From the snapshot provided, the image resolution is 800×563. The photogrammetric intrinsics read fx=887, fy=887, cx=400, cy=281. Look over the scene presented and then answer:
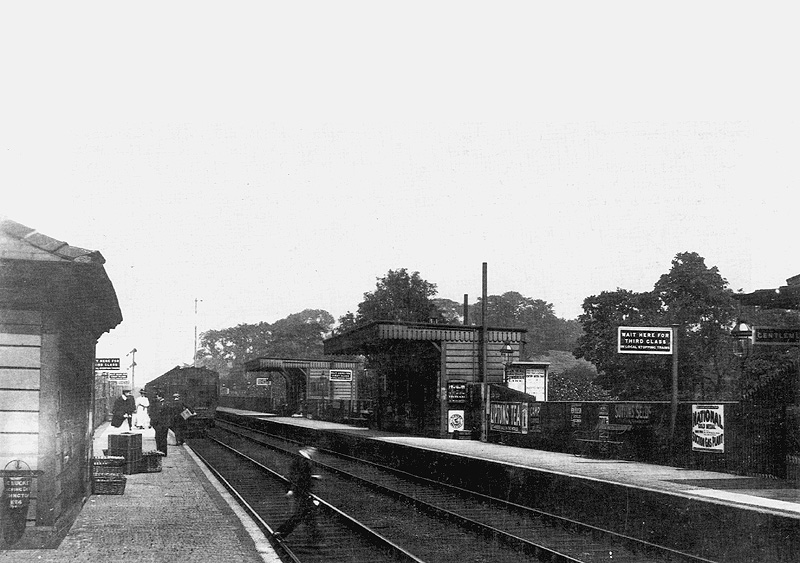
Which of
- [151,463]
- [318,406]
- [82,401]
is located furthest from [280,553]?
[318,406]

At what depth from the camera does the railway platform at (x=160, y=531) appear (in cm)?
927

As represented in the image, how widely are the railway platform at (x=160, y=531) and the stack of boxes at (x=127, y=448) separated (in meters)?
1.23

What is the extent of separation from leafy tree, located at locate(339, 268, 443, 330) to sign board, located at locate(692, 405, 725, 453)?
54.6m

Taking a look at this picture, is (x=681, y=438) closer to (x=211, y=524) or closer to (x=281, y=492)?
(x=281, y=492)

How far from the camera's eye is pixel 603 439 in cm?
1991

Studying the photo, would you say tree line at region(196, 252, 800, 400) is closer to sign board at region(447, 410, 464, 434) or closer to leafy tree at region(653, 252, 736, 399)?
leafy tree at region(653, 252, 736, 399)

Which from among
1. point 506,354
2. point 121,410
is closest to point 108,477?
point 121,410

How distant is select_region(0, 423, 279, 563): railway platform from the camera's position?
927 centimetres

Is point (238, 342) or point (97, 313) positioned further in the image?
point (238, 342)

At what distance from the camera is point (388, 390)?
114 feet

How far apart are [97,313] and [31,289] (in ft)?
9.62

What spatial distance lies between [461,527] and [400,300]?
60.1 meters

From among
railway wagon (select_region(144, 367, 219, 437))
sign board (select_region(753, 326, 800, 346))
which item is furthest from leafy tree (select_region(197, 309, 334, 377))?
sign board (select_region(753, 326, 800, 346))

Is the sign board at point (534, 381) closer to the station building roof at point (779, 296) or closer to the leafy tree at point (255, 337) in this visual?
the station building roof at point (779, 296)
